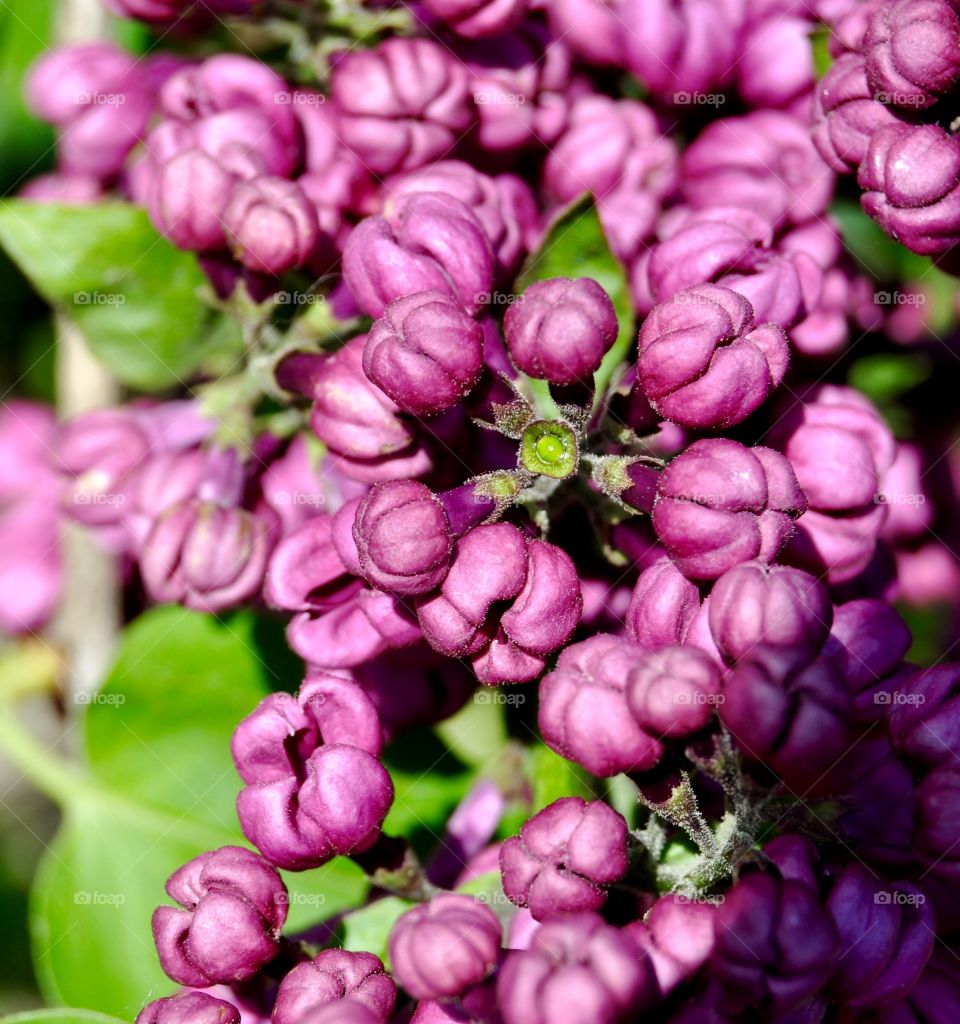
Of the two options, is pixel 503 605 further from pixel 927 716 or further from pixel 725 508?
pixel 927 716

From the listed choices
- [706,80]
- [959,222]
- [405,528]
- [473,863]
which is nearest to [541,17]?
[706,80]

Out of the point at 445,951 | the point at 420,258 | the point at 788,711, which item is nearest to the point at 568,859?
the point at 445,951

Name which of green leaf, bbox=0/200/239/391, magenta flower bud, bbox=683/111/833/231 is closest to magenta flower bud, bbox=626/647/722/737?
magenta flower bud, bbox=683/111/833/231

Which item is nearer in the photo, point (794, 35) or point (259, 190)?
point (259, 190)

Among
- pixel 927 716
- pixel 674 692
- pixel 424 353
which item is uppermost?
pixel 424 353

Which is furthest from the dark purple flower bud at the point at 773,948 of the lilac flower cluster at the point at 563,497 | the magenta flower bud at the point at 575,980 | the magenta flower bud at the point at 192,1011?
the magenta flower bud at the point at 192,1011

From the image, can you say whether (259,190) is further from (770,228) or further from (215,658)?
(215,658)
